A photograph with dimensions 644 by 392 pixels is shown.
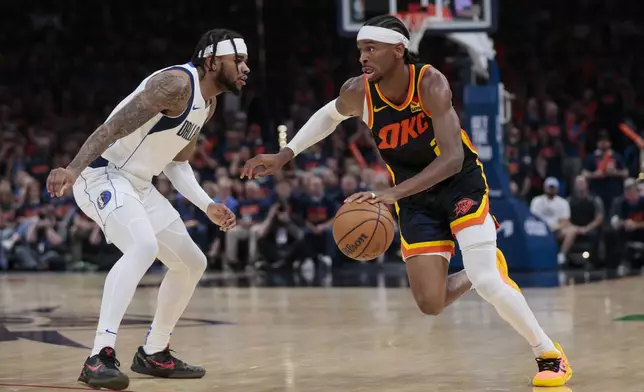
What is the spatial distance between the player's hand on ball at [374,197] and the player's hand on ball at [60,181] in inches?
54.2

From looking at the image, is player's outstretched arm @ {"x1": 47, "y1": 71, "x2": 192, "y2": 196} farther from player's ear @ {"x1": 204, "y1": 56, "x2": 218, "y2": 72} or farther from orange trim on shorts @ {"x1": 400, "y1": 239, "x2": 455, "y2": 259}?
orange trim on shorts @ {"x1": 400, "y1": 239, "x2": 455, "y2": 259}

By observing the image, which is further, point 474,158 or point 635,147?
point 635,147

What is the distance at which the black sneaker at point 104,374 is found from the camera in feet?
19.6

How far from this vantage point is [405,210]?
21.1 feet

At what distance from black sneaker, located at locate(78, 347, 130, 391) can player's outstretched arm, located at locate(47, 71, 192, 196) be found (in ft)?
3.08

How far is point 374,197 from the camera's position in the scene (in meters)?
5.73

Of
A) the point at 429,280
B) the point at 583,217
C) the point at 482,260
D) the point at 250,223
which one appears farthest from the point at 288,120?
the point at 482,260

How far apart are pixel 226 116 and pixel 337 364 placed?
13.9 meters

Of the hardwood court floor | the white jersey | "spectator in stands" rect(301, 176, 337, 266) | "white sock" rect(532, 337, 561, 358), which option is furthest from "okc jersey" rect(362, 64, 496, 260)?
"spectator in stands" rect(301, 176, 337, 266)

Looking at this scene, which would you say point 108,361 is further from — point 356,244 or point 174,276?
point 356,244

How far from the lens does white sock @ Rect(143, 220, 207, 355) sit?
21.7 feet

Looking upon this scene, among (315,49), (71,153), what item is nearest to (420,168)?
(71,153)

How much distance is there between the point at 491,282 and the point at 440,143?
74 cm

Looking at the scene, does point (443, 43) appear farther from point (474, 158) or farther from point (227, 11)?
point (474, 158)
